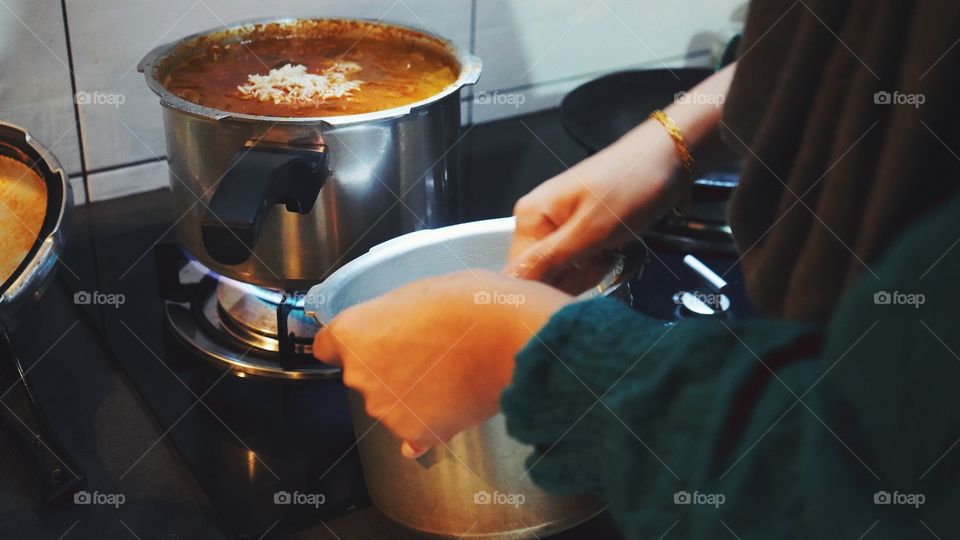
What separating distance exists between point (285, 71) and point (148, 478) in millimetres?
374

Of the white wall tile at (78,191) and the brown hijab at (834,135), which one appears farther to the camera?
the white wall tile at (78,191)

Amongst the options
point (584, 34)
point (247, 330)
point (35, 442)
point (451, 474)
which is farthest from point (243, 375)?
point (584, 34)

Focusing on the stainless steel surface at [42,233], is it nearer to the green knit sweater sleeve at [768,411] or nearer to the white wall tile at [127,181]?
the white wall tile at [127,181]

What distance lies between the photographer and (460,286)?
477 mm

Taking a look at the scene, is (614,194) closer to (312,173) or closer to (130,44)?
(312,173)

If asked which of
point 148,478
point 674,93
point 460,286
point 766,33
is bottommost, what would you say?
point 148,478

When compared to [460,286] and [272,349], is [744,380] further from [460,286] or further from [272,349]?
Answer: [272,349]

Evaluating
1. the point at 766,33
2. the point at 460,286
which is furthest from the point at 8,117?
the point at 766,33

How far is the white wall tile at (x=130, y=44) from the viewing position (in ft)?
3.13

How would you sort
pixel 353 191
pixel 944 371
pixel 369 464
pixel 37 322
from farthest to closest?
pixel 37 322, pixel 353 191, pixel 369 464, pixel 944 371

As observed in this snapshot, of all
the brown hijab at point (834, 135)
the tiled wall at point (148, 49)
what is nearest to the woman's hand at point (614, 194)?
the brown hijab at point (834, 135)

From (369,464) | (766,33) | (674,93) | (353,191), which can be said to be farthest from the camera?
(674,93)

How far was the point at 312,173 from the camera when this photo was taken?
27.4 inches

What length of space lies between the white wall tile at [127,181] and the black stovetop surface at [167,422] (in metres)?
0.04
